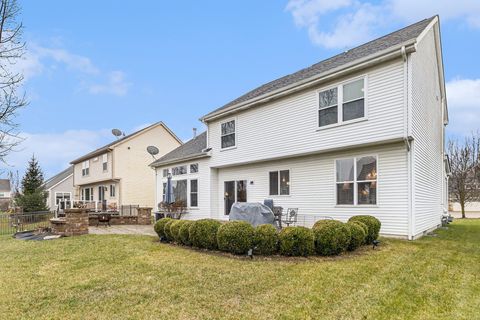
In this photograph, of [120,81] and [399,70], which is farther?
[120,81]

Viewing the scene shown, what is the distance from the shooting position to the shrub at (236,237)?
7548 mm

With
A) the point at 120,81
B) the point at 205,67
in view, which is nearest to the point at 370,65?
the point at 205,67

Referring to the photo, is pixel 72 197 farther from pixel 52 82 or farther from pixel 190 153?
pixel 190 153

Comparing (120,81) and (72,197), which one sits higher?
(120,81)

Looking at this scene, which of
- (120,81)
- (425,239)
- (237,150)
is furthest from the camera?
(120,81)

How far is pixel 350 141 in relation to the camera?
34.8ft

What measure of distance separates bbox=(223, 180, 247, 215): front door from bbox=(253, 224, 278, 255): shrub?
7768 mm

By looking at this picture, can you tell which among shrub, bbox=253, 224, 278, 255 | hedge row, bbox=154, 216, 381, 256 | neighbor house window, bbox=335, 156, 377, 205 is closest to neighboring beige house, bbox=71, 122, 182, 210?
neighbor house window, bbox=335, 156, 377, 205

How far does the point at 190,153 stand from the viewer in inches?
720

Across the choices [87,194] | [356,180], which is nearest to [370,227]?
[356,180]

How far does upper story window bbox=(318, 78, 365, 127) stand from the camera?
34.3 ft

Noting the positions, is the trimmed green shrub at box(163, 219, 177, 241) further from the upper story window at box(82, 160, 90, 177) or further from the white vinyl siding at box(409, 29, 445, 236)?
the upper story window at box(82, 160, 90, 177)

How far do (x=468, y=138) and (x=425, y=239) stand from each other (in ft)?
86.2

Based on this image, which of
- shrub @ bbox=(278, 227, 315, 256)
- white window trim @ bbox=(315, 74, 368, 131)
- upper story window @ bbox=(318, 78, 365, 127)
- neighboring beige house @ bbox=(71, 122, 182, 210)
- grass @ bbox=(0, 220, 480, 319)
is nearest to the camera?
grass @ bbox=(0, 220, 480, 319)
